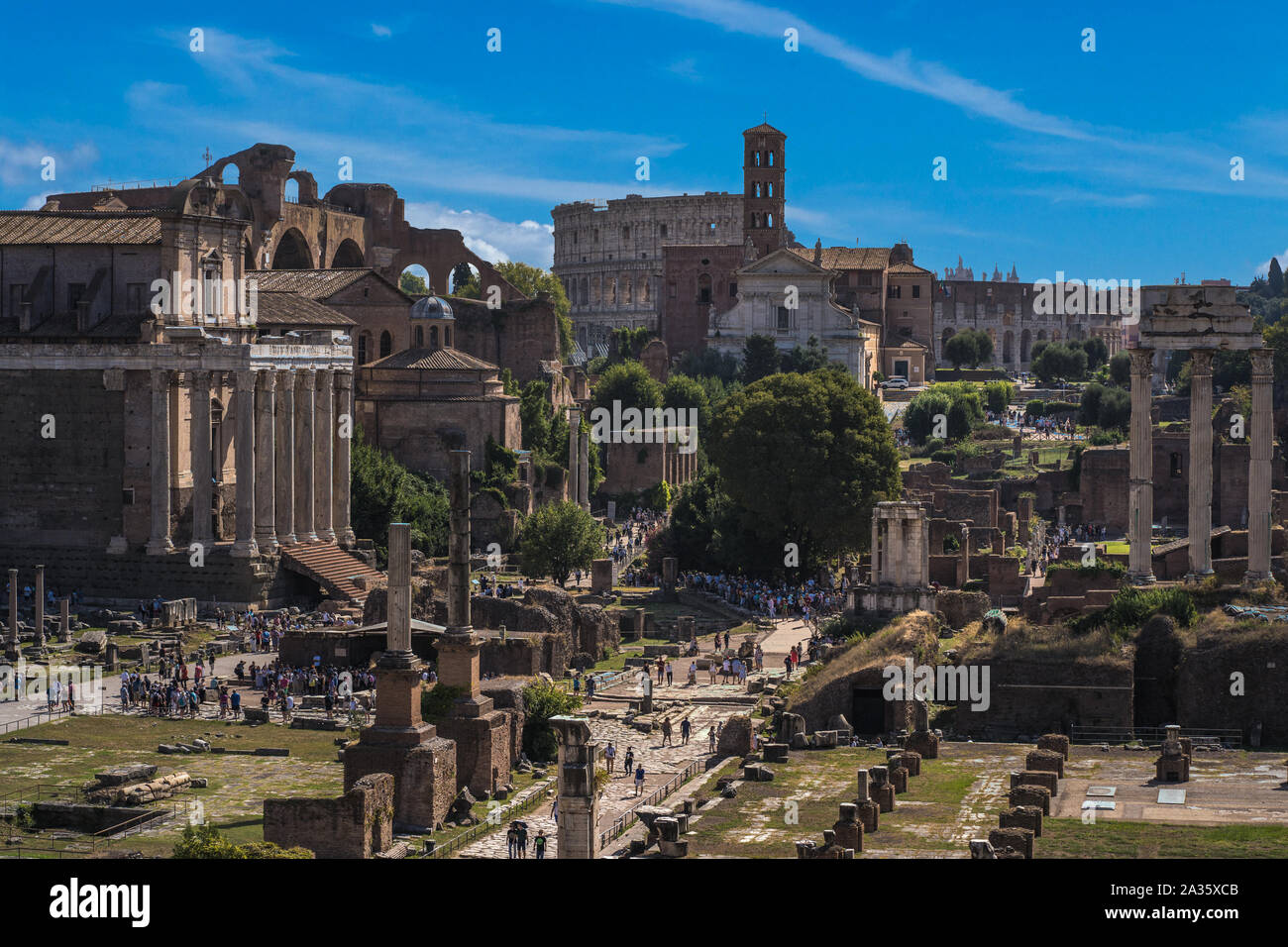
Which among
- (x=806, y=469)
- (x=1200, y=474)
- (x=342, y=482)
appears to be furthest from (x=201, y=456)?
(x=1200, y=474)

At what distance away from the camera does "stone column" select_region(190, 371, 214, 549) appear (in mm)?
56875

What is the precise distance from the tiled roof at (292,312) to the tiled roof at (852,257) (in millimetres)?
56377

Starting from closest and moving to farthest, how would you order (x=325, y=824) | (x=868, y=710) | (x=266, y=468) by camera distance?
1. (x=325, y=824)
2. (x=868, y=710)
3. (x=266, y=468)

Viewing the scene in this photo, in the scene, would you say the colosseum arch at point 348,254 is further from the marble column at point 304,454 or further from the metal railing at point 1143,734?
the metal railing at point 1143,734

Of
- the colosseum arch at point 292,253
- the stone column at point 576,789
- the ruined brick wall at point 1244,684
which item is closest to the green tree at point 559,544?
the ruined brick wall at point 1244,684

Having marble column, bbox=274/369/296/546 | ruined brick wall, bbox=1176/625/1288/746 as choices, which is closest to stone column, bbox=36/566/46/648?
marble column, bbox=274/369/296/546

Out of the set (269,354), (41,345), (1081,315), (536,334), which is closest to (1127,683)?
(269,354)

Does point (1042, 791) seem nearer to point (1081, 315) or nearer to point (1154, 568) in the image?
point (1154, 568)

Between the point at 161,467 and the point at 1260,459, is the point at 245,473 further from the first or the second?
the point at 1260,459

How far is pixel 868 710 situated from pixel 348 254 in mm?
61223

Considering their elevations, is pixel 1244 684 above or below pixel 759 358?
below

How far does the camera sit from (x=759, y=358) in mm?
105375

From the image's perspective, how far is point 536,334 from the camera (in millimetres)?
88438

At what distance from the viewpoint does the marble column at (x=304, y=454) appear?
6006 cm
